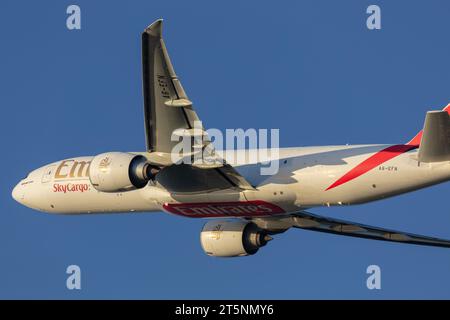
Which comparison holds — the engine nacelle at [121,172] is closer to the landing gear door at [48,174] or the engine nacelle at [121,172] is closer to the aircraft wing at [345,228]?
the landing gear door at [48,174]

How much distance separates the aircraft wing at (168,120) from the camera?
33562 mm

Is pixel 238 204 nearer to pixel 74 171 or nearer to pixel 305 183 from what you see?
pixel 305 183

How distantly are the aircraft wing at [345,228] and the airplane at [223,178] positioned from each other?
0.16 feet

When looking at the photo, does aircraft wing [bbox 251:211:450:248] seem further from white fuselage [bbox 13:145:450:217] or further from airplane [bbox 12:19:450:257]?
white fuselage [bbox 13:145:450:217]

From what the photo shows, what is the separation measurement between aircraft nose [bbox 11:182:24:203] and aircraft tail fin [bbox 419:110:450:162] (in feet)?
58.6

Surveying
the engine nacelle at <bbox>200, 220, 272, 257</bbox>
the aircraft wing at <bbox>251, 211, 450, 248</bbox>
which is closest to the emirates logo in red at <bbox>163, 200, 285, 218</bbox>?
the engine nacelle at <bbox>200, 220, 272, 257</bbox>

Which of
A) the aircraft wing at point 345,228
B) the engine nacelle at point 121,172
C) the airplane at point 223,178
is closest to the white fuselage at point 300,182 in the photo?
the airplane at point 223,178

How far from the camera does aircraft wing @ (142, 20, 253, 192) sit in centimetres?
3356

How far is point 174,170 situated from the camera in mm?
38875

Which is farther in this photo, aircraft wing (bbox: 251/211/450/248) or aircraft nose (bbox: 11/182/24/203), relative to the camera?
aircraft nose (bbox: 11/182/24/203)

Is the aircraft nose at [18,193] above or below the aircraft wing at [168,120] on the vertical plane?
below

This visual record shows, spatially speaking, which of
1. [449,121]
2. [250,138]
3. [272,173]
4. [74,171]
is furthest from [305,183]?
[74,171]

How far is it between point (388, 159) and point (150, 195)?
9.50 metres

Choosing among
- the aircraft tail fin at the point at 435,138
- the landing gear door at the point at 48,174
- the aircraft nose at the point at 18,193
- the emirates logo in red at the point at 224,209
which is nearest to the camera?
the aircraft tail fin at the point at 435,138
